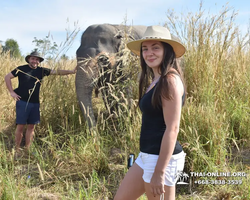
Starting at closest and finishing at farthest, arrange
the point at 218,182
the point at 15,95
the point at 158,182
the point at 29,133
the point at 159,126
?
the point at 158,182 → the point at 159,126 → the point at 218,182 → the point at 15,95 → the point at 29,133

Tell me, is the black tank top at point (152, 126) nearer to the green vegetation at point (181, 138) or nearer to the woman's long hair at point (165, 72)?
the woman's long hair at point (165, 72)

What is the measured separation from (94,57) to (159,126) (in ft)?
8.60

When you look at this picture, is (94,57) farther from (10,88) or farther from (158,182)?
(158,182)

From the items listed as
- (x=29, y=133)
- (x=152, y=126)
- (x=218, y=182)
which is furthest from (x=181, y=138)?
(x=29, y=133)

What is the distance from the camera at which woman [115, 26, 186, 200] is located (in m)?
1.60

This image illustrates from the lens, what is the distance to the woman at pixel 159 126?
1.60 meters

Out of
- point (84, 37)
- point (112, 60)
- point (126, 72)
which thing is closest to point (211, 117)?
point (126, 72)

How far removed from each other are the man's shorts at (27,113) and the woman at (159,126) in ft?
8.91

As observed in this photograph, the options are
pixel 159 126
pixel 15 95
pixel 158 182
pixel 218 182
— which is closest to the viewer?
pixel 158 182

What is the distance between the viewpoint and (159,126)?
174 centimetres

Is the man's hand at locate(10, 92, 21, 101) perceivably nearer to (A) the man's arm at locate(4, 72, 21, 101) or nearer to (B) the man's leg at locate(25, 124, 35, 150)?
(A) the man's arm at locate(4, 72, 21, 101)

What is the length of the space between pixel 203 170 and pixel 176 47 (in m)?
1.52

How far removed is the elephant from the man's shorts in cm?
77

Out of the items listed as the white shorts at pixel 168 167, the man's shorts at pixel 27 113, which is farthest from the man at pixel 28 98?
the white shorts at pixel 168 167
